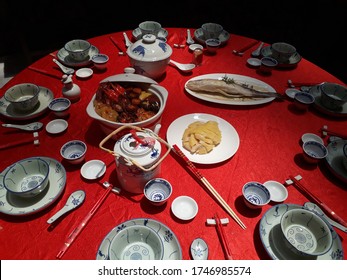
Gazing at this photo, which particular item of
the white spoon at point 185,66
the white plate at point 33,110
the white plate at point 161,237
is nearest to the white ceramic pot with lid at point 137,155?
the white plate at point 161,237

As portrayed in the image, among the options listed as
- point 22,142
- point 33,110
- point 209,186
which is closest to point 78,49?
point 33,110

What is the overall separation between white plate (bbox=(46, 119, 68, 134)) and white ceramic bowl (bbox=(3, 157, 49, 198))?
367 mm

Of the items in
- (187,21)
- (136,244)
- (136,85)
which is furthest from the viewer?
(187,21)

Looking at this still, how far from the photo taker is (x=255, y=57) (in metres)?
2.74

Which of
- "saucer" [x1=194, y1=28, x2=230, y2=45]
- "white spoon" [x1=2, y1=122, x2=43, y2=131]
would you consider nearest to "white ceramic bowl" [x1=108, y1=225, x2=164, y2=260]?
"white spoon" [x1=2, y1=122, x2=43, y2=131]

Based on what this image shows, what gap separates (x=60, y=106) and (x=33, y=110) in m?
0.20

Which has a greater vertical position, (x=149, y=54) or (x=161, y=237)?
(x=149, y=54)

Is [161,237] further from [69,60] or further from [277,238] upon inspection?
[69,60]

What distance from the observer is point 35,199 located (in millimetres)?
1422

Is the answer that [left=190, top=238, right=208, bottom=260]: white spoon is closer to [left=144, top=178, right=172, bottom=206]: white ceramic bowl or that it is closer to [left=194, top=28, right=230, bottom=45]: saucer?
[left=144, top=178, right=172, bottom=206]: white ceramic bowl

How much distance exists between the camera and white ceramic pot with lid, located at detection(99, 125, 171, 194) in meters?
1.33

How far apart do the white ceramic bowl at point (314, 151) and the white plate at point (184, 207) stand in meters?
0.81

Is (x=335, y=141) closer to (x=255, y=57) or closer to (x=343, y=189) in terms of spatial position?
(x=343, y=189)

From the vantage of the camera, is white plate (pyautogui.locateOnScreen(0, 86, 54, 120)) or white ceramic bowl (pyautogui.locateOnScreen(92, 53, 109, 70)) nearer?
white plate (pyautogui.locateOnScreen(0, 86, 54, 120))
